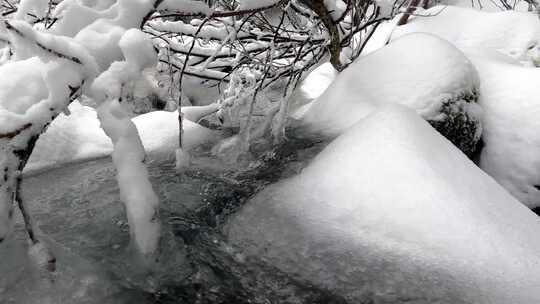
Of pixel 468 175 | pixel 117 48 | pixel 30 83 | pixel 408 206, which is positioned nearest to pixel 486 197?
pixel 468 175

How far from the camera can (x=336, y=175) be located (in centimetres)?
A: 212

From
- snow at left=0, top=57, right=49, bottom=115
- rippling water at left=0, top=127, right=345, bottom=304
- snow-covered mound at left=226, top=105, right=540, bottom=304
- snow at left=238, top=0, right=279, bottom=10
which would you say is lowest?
rippling water at left=0, top=127, right=345, bottom=304

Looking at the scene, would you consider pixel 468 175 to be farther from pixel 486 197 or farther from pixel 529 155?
pixel 529 155

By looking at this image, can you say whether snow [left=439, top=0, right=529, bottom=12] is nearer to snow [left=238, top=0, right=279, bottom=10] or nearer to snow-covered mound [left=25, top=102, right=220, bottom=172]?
snow-covered mound [left=25, top=102, right=220, bottom=172]

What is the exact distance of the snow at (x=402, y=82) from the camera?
2.90 meters

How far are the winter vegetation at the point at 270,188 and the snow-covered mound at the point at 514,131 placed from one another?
11mm

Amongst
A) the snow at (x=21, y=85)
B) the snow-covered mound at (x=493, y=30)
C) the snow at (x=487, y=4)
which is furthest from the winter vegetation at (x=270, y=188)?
the snow at (x=487, y=4)

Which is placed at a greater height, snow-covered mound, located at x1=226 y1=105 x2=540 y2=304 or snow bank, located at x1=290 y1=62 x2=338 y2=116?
snow-covered mound, located at x1=226 y1=105 x2=540 y2=304

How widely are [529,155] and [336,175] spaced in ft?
5.80

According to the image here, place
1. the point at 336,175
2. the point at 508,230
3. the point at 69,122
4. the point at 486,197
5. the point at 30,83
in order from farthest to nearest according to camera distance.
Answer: the point at 69,122 < the point at 336,175 < the point at 486,197 < the point at 508,230 < the point at 30,83

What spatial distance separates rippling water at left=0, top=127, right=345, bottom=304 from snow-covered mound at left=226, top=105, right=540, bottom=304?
0.14m

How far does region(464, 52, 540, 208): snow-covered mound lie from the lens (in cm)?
296

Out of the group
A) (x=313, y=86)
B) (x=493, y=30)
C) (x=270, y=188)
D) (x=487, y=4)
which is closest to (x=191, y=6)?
(x=270, y=188)

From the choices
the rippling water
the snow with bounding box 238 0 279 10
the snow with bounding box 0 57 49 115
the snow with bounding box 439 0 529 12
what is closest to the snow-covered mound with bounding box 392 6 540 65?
the rippling water
